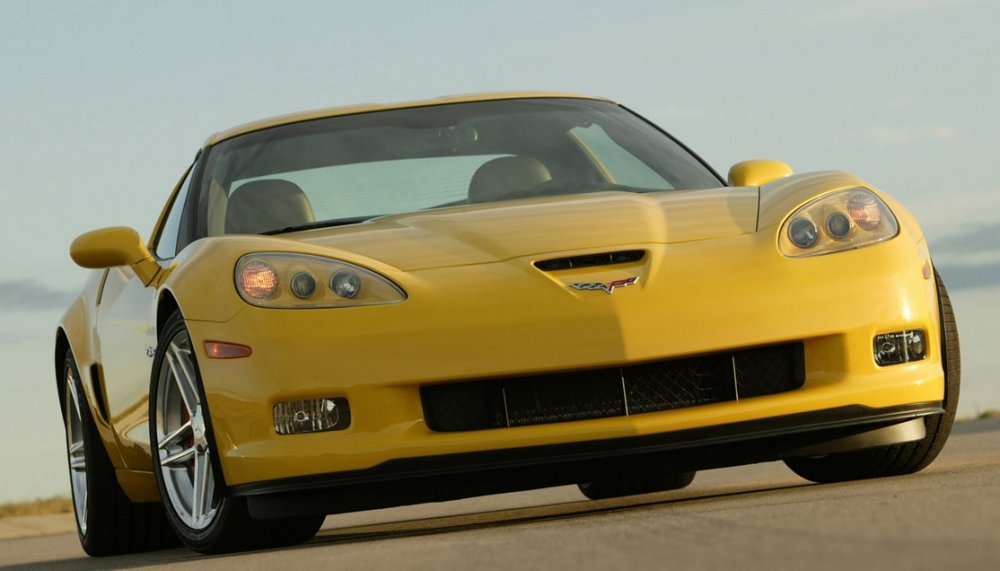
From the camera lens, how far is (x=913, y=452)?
220 inches

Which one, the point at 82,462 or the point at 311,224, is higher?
the point at 311,224

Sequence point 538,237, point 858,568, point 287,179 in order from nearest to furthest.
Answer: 1. point 858,568
2. point 538,237
3. point 287,179

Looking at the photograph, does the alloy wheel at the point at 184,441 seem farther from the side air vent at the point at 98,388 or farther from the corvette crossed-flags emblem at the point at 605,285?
the corvette crossed-flags emblem at the point at 605,285

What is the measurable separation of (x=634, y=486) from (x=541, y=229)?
293 cm

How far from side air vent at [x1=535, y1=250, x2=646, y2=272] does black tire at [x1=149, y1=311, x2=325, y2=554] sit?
105 centimetres

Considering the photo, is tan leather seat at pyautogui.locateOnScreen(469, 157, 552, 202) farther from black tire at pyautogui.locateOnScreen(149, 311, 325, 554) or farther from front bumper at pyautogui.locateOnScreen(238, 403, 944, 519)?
front bumper at pyautogui.locateOnScreen(238, 403, 944, 519)

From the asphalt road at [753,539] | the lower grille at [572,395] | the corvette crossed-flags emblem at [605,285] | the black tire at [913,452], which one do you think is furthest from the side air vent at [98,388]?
the black tire at [913,452]

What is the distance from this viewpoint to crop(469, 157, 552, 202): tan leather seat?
610cm

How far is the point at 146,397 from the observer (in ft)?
18.6

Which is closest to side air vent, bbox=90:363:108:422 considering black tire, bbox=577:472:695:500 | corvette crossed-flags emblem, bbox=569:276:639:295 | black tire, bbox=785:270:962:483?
black tire, bbox=577:472:695:500

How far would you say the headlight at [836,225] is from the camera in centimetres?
505

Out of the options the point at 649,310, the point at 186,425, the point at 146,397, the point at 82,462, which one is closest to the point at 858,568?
the point at 649,310

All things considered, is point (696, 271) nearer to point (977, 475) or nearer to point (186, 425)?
point (977, 475)

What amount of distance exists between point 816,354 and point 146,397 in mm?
2222
